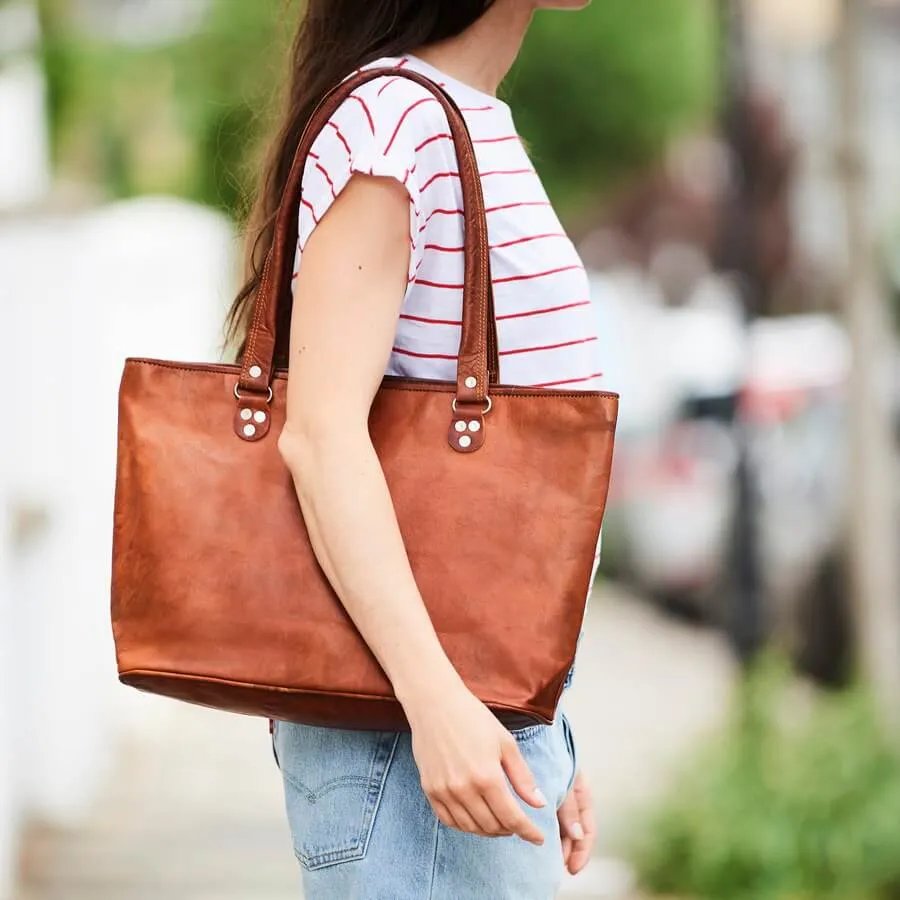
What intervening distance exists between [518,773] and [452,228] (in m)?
0.51

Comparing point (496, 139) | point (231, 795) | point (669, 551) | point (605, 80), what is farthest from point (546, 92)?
point (496, 139)

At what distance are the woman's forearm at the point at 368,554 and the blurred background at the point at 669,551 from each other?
0.61 m

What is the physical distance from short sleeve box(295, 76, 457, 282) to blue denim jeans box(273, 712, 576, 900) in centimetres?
47

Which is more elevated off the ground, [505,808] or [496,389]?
[496,389]

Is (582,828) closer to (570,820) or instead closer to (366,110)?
(570,820)

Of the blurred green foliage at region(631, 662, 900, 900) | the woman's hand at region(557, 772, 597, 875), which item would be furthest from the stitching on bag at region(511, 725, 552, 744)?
the blurred green foliage at region(631, 662, 900, 900)

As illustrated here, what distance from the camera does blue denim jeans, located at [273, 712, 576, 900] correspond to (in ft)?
5.07

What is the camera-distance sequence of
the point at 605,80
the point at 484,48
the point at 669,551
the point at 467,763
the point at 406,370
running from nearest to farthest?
the point at 467,763, the point at 406,370, the point at 484,48, the point at 669,551, the point at 605,80

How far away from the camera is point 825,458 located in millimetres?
8180

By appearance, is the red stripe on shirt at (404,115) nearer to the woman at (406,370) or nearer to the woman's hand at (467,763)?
the woman at (406,370)

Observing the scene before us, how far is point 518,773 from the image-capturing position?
4.73 ft

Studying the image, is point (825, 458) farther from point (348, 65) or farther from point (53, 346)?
point (348, 65)

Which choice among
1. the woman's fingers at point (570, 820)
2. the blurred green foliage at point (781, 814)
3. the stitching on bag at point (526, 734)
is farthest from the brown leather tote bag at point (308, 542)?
the blurred green foliage at point (781, 814)

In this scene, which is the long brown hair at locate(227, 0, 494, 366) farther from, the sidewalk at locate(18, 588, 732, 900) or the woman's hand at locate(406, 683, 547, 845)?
the sidewalk at locate(18, 588, 732, 900)
